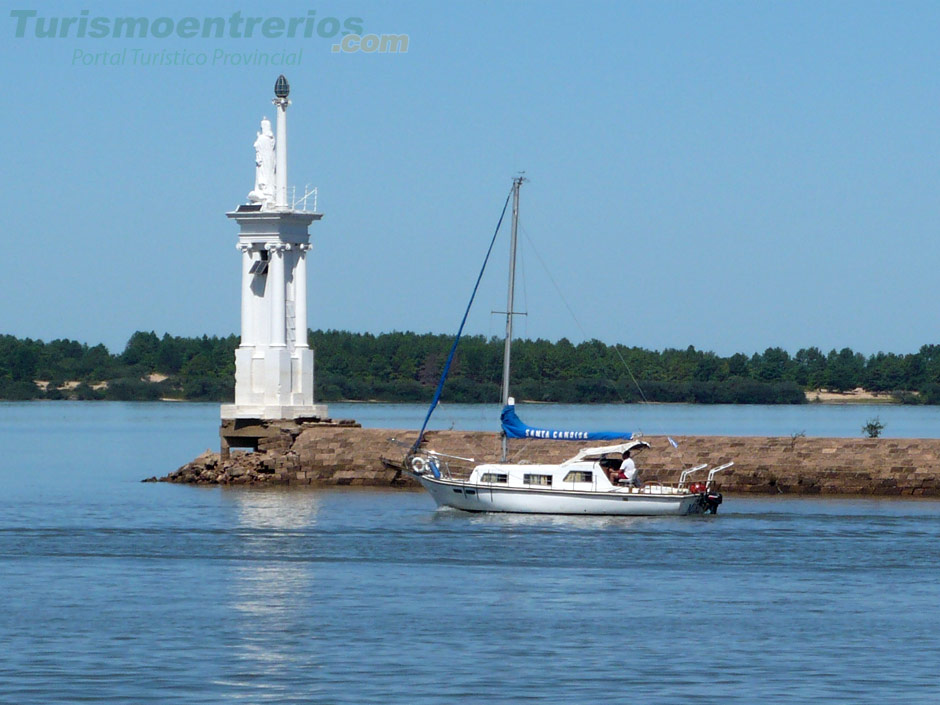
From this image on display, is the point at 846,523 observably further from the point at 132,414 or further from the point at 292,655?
the point at 132,414

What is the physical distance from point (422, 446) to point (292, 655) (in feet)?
80.6

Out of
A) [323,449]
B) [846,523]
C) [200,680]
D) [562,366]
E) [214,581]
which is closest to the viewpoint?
[200,680]

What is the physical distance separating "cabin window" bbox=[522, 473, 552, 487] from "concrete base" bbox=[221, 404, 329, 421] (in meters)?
11.2

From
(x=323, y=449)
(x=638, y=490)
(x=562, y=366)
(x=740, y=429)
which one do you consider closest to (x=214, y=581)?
(x=638, y=490)

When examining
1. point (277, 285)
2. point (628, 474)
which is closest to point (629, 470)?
point (628, 474)

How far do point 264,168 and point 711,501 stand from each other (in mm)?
17120

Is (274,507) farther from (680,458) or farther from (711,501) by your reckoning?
(711,501)

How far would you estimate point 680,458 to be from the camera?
44.8 meters

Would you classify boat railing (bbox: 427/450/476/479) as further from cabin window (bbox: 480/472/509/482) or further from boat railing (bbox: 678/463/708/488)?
boat railing (bbox: 678/463/708/488)

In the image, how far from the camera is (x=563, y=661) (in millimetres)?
22750

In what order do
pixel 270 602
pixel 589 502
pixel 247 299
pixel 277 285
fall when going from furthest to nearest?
pixel 247 299 → pixel 277 285 → pixel 589 502 → pixel 270 602

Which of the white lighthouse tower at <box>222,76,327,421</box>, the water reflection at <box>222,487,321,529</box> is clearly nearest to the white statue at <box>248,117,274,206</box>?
the white lighthouse tower at <box>222,76,327,421</box>

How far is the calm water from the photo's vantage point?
69.8ft

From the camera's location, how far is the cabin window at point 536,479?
131ft
